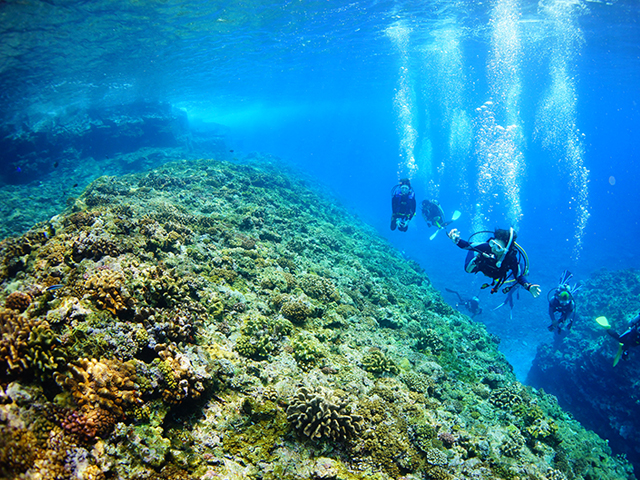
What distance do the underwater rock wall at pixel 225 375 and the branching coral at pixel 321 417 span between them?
3 centimetres

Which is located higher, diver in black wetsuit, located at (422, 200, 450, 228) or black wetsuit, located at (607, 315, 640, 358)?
diver in black wetsuit, located at (422, 200, 450, 228)

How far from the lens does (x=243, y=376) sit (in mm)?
5152

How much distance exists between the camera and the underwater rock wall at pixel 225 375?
10.5 feet

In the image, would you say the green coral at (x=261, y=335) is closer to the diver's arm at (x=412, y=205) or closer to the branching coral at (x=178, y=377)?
the branching coral at (x=178, y=377)

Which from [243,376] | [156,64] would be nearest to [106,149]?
[156,64]

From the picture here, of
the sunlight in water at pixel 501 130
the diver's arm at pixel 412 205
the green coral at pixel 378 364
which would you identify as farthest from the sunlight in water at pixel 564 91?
the green coral at pixel 378 364

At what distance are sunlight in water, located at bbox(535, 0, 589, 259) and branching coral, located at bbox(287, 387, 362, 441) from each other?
31360 millimetres

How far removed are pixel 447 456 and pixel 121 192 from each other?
1498 cm

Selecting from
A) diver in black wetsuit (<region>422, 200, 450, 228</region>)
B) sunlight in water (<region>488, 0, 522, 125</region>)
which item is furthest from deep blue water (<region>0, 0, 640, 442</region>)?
diver in black wetsuit (<region>422, 200, 450, 228</region>)

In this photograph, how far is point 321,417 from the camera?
427 cm

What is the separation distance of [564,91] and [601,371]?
59450mm

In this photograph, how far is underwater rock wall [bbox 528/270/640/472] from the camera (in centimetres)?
1443

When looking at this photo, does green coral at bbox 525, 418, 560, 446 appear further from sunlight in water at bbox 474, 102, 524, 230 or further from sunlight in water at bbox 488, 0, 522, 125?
sunlight in water at bbox 474, 102, 524, 230

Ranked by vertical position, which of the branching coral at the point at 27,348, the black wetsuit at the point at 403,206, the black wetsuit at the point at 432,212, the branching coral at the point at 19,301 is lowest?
the branching coral at the point at 19,301
